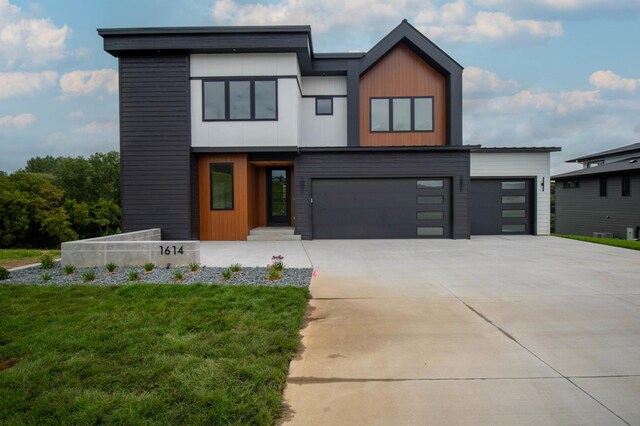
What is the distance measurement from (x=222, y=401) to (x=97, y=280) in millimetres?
4842

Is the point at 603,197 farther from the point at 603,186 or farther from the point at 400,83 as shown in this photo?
the point at 400,83

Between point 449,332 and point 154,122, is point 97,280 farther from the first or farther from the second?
point 154,122

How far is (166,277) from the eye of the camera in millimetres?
6328

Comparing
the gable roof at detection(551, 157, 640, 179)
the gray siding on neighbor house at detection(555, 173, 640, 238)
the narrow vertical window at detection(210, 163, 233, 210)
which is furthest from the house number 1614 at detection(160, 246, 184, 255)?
the gray siding on neighbor house at detection(555, 173, 640, 238)

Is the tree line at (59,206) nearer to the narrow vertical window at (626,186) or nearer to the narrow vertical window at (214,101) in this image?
the narrow vertical window at (214,101)

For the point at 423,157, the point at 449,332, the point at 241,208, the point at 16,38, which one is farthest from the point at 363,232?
the point at 16,38

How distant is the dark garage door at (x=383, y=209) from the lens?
12.7 metres

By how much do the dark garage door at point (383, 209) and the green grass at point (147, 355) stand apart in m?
7.68

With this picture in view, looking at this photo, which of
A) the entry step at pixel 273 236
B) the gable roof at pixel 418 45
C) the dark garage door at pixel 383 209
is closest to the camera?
the entry step at pixel 273 236

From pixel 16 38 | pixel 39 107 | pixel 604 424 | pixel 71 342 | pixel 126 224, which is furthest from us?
→ pixel 39 107

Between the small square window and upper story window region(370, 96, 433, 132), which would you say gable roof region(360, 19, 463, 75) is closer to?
upper story window region(370, 96, 433, 132)

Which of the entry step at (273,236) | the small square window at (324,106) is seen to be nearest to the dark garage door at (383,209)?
the entry step at (273,236)

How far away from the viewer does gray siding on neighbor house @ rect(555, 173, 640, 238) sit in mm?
18750

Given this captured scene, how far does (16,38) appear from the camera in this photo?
16641mm
